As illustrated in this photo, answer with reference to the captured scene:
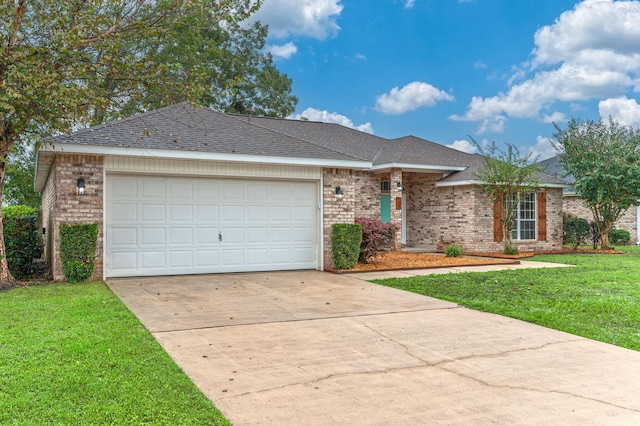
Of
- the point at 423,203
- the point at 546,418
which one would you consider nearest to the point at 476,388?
the point at 546,418

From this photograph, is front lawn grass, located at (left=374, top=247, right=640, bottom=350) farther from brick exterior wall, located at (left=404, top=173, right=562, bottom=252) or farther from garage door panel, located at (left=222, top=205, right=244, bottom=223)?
brick exterior wall, located at (left=404, top=173, right=562, bottom=252)

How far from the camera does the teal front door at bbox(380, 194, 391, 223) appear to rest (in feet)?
60.4

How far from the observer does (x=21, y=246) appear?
1118 centimetres

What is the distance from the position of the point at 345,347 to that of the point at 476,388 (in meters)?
1.65

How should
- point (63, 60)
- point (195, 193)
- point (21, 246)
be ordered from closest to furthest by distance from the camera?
point (63, 60) < point (21, 246) < point (195, 193)

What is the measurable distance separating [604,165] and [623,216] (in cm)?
728

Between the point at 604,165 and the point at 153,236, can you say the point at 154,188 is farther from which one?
the point at 604,165

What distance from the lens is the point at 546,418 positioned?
354cm

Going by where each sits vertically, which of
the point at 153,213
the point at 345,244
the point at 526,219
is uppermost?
the point at 153,213

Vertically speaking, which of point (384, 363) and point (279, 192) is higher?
point (279, 192)

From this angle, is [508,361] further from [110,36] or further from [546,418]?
[110,36]

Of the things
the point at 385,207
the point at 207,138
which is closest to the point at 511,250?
the point at 385,207

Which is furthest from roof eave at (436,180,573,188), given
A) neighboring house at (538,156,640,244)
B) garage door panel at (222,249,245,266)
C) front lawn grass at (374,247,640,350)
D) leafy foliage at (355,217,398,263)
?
garage door panel at (222,249,245,266)

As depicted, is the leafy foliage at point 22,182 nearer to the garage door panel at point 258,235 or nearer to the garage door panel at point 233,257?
the garage door panel at point 233,257
